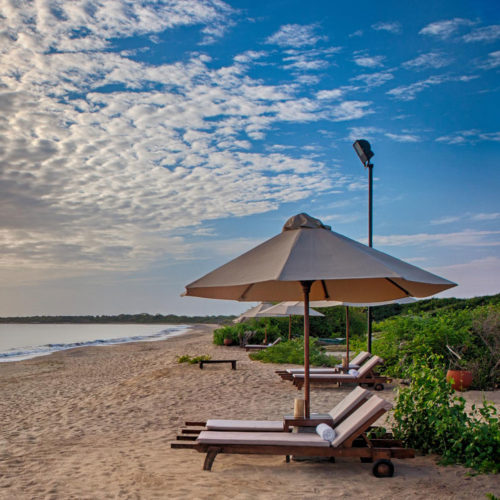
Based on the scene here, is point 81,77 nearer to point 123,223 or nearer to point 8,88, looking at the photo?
point 8,88

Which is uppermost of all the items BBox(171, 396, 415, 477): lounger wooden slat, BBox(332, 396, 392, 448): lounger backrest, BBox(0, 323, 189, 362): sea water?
BBox(332, 396, 392, 448): lounger backrest

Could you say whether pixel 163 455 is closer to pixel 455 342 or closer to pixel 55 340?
pixel 455 342

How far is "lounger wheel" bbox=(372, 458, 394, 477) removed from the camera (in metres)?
4.98

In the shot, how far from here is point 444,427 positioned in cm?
536

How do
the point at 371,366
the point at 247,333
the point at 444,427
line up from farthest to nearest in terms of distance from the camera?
the point at 247,333, the point at 371,366, the point at 444,427

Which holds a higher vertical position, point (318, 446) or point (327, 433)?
point (327, 433)

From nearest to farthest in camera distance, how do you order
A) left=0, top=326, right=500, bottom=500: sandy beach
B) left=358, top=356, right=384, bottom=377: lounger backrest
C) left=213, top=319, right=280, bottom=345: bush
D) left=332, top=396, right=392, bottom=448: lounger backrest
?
left=0, top=326, right=500, bottom=500: sandy beach
left=332, top=396, right=392, bottom=448: lounger backrest
left=358, top=356, right=384, bottom=377: lounger backrest
left=213, top=319, right=280, bottom=345: bush

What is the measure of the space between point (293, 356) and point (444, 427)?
10.8m

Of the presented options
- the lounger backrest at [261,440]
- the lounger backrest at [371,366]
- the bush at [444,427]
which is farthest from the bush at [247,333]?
the lounger backrest at [261,440]

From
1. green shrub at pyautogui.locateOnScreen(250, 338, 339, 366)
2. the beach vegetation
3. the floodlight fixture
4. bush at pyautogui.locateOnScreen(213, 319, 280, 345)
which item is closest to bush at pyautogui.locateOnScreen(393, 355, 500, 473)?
the beach vegetation

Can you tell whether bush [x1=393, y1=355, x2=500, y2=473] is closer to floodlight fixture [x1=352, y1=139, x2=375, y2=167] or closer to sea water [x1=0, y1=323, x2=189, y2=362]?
floodlight fixture [x1=352, y1=139, x2=375, y2=167]

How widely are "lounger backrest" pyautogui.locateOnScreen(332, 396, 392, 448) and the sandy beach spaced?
0.40m

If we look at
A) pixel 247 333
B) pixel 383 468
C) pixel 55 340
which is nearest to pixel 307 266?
pixel 383 468

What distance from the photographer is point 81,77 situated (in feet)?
44.2
